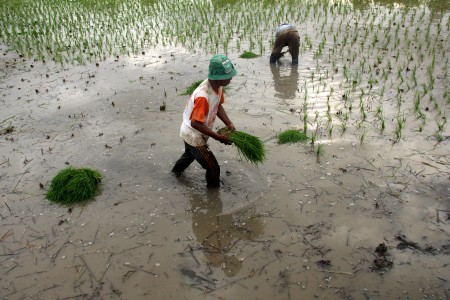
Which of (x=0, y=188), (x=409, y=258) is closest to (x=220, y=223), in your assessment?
(x=409, y=258)

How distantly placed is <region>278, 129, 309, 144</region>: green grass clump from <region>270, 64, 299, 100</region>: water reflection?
1.32m

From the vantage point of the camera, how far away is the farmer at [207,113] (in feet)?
10.1

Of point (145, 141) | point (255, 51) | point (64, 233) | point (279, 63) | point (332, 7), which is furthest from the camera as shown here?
point (332, 7)

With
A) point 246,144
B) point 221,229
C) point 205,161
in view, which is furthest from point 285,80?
point 221,229

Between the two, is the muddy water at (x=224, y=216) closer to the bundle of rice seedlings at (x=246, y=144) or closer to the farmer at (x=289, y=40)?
the bundle of rice seedlings at (x=246, y=144)

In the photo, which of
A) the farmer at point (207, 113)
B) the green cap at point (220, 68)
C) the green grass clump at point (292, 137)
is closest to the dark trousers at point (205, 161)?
the farmer at point (207, 113)

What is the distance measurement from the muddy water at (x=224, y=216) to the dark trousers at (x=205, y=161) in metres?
0.14

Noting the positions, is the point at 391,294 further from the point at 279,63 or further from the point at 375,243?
the point at 279,63

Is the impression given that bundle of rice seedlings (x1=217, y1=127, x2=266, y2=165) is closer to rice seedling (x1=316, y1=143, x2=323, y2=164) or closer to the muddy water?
the muddy water

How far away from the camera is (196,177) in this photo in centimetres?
406

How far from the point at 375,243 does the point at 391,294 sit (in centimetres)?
50

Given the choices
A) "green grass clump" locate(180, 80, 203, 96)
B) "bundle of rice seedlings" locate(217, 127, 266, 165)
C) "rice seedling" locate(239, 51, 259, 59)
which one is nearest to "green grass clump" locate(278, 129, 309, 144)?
"bundle of rice seedlings" locate(217, 127, 266, 165)

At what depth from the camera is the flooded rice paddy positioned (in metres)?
2.79

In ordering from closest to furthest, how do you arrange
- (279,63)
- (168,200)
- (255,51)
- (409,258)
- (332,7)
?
(409,258), (168,200), (279,63), (255,51), (332,7)
